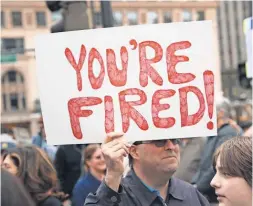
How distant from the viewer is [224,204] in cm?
252

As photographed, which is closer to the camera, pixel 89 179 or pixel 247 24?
pixel 89 179

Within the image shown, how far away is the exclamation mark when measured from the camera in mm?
2924

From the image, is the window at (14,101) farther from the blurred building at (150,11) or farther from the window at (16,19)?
the blurred building at (150,11)

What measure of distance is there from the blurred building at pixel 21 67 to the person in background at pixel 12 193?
49.2 meters

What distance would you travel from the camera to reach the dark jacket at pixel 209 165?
510 centimetres

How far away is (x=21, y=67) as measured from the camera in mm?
51688

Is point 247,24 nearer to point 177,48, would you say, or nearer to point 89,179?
point 89,179

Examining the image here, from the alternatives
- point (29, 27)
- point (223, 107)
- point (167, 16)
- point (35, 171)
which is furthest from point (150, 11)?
point (35, 171)

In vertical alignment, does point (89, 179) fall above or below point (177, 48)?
below

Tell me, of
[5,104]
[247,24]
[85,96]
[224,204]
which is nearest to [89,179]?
[247,24]

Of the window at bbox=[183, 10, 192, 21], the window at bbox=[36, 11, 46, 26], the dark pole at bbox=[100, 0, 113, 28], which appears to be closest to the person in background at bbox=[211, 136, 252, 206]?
the dark pole at bbox=[100, 0, 113, 28]

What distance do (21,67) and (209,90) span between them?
4970 centimetres

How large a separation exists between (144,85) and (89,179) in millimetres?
2514

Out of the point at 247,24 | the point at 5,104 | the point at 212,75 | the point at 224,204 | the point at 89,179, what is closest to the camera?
the point at 224,204
